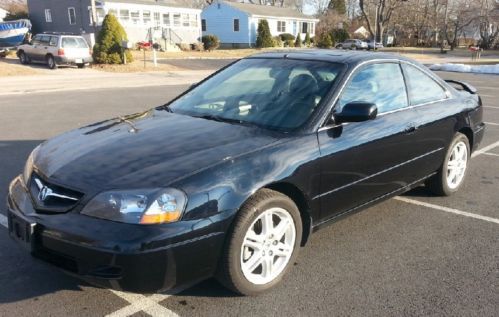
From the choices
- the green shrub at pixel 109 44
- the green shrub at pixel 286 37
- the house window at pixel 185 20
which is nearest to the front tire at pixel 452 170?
the green shrub at pixel 109 44

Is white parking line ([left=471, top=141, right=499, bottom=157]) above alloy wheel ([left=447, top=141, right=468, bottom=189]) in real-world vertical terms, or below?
below

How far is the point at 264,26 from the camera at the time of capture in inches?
1861

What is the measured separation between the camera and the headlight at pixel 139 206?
264cm

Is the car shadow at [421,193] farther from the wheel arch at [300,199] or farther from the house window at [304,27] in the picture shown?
the house window at [304,27]

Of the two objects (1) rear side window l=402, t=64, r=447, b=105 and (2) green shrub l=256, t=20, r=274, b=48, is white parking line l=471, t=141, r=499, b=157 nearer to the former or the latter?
(1) rear side window l=402, t=64, r=447, b=105

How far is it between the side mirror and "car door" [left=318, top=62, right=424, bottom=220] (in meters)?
0.09

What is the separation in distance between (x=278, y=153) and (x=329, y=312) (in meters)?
1.05

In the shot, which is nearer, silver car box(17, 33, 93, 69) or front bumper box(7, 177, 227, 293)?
front bumper box(7, 177, 227, 293)

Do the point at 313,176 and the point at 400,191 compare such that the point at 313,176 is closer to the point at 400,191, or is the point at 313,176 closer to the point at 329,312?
the point at 329,312

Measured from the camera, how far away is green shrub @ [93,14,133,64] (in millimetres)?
24891

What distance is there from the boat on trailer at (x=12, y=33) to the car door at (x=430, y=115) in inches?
1212

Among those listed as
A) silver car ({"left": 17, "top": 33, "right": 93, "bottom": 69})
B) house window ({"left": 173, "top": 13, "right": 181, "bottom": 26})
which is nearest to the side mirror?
silver car ({"left": 17, "top": 33, "right": 93, "bottom": 69})

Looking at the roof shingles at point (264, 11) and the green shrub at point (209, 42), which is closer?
the green shrub at point (209, 42)

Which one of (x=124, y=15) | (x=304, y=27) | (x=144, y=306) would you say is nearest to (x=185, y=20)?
(x=124, y=15)
